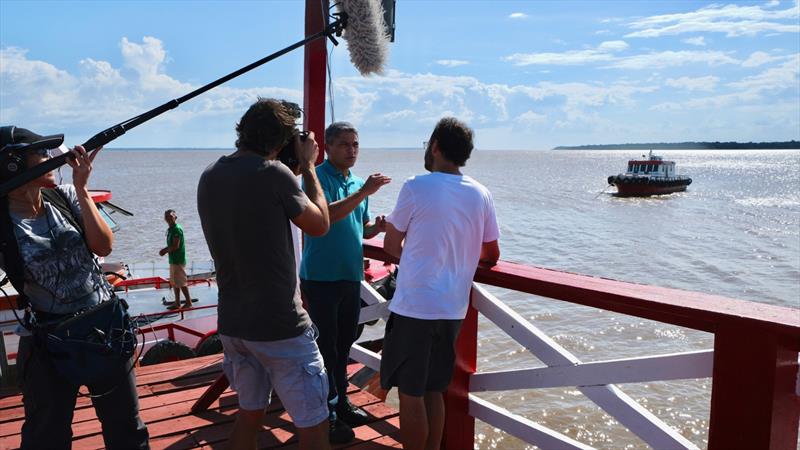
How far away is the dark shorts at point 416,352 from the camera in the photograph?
105 inches

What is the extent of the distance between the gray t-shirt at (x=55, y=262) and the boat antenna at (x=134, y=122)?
18 cm

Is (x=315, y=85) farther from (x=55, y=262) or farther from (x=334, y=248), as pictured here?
(x=55, y=262)

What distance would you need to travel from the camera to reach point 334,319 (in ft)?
10.7

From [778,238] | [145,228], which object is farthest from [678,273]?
[145,228]

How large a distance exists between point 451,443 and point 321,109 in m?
2.06

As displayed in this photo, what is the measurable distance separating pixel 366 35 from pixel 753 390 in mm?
2568

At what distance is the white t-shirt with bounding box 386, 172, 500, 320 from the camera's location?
2598mm

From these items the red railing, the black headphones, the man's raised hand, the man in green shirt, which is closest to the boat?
the man in green shirt

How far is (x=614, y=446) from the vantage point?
24.2 feet

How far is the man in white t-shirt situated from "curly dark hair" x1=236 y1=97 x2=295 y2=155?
1.95 feet

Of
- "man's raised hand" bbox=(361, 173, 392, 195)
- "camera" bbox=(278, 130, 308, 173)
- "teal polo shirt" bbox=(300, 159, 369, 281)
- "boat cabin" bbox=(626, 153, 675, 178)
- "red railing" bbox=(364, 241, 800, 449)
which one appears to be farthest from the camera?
"boat cabin" bbox=(626, 153, 675, 178)

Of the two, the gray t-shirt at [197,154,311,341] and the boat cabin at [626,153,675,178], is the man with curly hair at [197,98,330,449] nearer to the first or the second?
the gray t-shirt at [197,154,311,341]

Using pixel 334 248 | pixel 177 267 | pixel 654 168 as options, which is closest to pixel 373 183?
pixel 334 248

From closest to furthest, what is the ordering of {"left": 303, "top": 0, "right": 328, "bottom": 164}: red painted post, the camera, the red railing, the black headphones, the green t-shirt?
the red railing
the black headphones
the camera
{"left": 303, "top": 0, "right": 328, "bottom": 164}: red painted post
the green t-shirt
